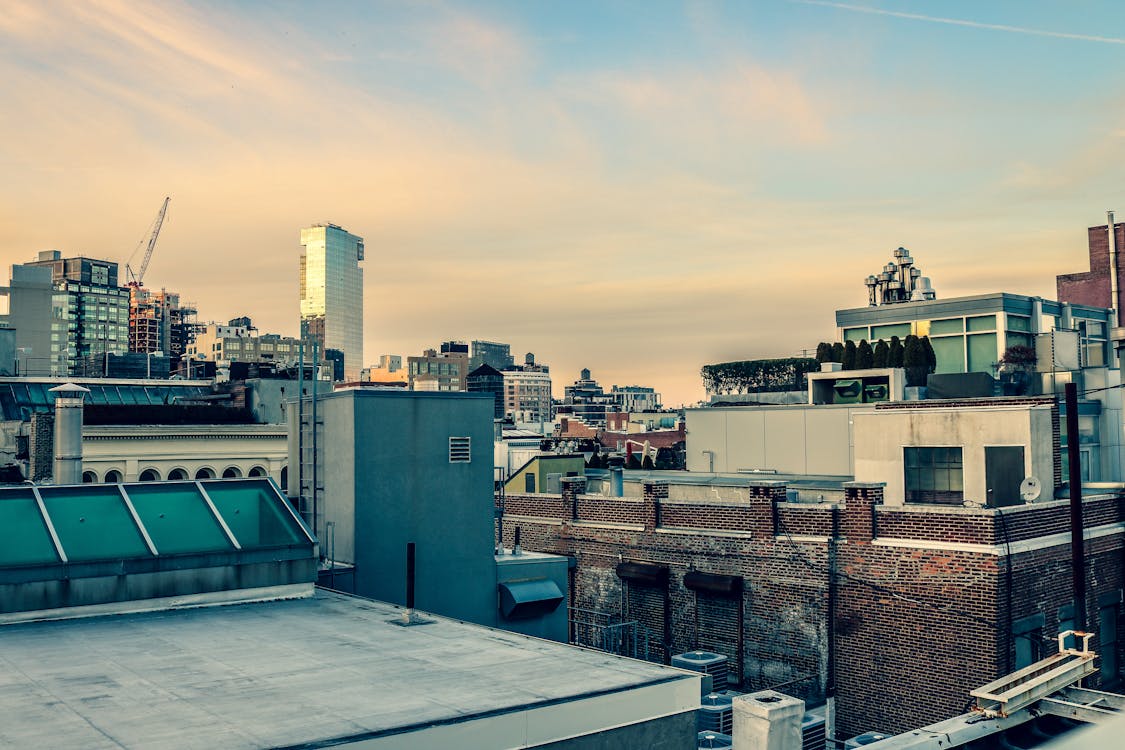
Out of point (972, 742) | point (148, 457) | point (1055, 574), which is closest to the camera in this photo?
point (972, 742)

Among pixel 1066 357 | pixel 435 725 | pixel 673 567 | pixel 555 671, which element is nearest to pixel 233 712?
pixel 435 725

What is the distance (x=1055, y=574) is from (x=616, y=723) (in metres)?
20.9

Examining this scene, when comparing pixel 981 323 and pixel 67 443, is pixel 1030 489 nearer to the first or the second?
pixel 67 443

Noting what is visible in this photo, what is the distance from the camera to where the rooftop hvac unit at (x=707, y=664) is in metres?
27.6

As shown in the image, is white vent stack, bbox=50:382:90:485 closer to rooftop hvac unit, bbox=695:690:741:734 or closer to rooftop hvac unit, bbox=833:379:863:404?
rooftop hvac unit, bbox=695:690:741:734

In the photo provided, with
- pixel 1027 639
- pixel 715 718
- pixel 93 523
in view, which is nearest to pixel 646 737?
pixel 715 718

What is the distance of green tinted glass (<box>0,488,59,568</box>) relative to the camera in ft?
57.6

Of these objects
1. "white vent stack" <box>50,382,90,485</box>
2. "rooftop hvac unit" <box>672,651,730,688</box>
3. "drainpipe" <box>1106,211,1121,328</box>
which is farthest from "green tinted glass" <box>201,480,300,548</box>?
"drainpipe" <box>1106,211,1121,328</box>

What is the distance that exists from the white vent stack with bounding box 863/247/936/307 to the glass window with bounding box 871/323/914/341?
1.75 metres

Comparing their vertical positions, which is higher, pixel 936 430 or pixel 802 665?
pixel 936 430

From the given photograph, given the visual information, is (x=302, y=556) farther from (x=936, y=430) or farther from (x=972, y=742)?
(x=936, y=430)

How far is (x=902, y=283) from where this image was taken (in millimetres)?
62750

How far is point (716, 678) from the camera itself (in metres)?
28.6

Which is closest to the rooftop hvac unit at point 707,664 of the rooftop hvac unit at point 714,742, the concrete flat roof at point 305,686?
the rooftop hvac unit at point 714,742
